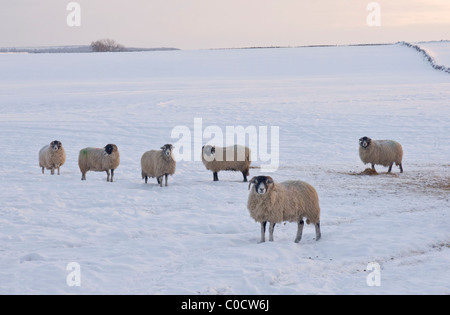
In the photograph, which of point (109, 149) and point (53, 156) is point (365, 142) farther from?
point (53, 156)

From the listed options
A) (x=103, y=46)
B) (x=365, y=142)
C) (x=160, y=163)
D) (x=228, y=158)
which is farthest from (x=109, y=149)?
(x=103, y=46)

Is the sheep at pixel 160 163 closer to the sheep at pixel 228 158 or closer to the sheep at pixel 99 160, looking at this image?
the sheep at pixel 99 160

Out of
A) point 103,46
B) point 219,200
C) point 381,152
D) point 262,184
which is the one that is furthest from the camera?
point 103,46

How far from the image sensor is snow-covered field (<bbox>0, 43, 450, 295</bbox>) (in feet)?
29.9

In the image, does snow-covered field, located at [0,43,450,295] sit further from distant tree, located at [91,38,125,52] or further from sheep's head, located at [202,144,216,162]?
distant tree, located at [91,38,125,52]

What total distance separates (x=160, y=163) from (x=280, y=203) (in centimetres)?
737

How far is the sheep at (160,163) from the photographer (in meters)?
17.8

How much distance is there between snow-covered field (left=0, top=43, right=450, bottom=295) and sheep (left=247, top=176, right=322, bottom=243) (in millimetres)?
562

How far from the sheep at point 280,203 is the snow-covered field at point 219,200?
56cm

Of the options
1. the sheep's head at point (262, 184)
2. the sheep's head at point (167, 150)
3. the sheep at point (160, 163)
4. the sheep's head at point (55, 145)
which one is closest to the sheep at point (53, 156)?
the sheep's head at point (55, 145)

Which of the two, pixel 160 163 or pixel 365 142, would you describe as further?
pixel 365 142

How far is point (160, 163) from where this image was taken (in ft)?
58.6
